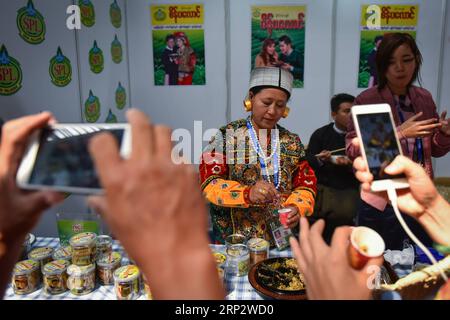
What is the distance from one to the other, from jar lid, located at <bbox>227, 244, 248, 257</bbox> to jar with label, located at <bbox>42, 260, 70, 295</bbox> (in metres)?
0.67

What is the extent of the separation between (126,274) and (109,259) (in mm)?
163

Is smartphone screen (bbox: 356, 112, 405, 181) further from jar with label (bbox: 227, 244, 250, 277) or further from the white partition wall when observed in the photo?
the white partition wall

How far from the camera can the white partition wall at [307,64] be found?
4055 mm

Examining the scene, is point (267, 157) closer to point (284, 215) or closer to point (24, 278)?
point (284, 215)

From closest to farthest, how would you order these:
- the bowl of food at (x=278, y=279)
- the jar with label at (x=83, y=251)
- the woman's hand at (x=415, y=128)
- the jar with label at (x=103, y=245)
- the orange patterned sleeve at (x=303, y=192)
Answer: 1. the bowl of food at (x=278, y=279)
2. the jar with label at (x=83, y=251)
3. the jar with label at (x=103, y=245)
4. the orange patterned sleeve at (x=303, y=192)
5. the woman's hand at (x=415, y=128)

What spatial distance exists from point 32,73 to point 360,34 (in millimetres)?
3302

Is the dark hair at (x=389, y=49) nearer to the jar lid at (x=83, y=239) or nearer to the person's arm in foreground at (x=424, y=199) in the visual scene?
the person's arm in foreground at (x=424, y=199)

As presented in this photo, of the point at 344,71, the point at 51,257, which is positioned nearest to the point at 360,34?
the point at 344,71

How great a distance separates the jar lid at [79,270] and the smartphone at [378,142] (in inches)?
43.2

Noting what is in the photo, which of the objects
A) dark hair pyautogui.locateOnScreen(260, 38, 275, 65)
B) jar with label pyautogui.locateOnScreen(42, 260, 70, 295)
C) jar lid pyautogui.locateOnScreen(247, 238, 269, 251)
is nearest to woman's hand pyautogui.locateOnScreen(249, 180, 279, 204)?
jar lid pyautogui.locateOnScreen(247, 238, 269, 251)

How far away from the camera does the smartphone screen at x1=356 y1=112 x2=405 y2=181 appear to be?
3.25 feet

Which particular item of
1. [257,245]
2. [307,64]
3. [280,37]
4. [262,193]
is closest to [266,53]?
[280,37]

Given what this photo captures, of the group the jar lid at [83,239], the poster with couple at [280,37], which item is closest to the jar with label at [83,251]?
the jar lid at [83,239]
